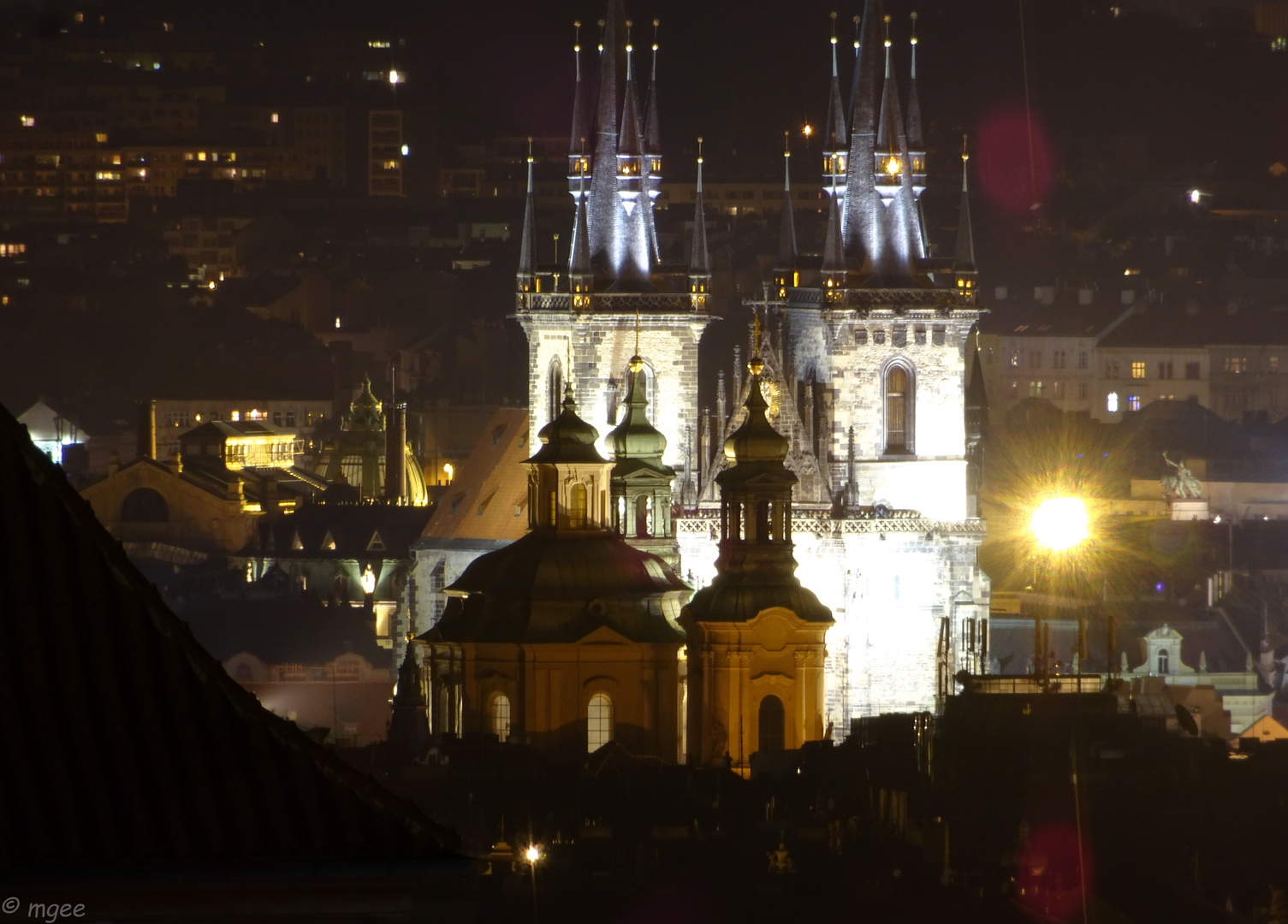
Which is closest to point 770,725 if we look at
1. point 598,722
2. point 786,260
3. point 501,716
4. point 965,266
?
point 598,722

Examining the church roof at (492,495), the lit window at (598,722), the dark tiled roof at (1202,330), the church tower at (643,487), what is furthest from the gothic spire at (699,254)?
the dark tiled roof at (1202,330)

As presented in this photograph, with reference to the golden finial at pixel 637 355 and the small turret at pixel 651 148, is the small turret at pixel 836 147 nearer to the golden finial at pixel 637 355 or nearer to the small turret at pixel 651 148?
the small turret at pixel 651 148

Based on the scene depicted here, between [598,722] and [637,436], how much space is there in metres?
13.0

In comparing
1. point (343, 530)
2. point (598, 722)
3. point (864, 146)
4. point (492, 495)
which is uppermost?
point (864, 146)

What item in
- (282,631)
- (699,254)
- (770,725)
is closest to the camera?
(770,725)

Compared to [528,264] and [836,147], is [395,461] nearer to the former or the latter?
[528,264]

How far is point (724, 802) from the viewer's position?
7850cm

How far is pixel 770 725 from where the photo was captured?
84000 millimetres

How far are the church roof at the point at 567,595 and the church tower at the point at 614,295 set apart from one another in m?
Answer: 14.2

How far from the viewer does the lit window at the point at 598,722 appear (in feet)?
286

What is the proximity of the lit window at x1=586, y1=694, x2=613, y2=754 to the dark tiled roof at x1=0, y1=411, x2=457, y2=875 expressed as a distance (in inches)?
2430

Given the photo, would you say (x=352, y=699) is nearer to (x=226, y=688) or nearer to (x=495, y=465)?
(x=495, y=465)

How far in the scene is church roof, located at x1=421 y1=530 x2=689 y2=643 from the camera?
87500mm

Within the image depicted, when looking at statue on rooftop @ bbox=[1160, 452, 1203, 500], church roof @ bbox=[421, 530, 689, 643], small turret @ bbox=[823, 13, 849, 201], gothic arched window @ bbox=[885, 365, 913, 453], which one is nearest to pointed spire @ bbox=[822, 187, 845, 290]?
small turret @ bbox=[823, 13, 849, 201]
